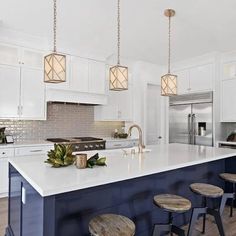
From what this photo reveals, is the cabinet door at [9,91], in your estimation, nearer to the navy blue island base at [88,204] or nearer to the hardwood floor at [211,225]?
the hardwood floor at [211,225]

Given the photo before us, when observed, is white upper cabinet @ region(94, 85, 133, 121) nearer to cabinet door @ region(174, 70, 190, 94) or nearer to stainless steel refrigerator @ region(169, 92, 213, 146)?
stainless steel refrigerator @ region(169, 92, 213, 146)

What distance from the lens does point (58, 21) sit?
133 inches

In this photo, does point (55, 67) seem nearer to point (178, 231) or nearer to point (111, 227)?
point (111, 227)

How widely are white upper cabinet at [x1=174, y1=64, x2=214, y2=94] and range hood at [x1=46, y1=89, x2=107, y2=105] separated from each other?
207 cm

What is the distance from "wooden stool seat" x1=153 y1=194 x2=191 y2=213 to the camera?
1817 mm

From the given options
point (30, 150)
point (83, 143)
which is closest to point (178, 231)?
point (83, 143)

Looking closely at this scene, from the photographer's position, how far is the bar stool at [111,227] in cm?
141

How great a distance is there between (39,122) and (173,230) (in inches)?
128

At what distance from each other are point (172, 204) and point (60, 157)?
103 centimetres

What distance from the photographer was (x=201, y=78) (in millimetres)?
5113

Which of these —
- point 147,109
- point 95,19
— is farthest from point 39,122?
point 147,109

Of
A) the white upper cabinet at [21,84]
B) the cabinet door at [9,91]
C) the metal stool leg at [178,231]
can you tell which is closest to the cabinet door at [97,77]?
the white upper cabinet at [21,84]

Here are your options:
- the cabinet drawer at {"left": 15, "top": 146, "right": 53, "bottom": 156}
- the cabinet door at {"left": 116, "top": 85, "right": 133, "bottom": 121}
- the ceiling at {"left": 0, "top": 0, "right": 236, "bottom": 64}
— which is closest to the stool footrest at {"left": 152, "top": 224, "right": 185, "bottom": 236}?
the cabinet drawer at {"left": 15, "top": 146, "right": 53, "bottom": 156}

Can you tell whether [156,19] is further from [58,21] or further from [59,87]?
[59,87]
